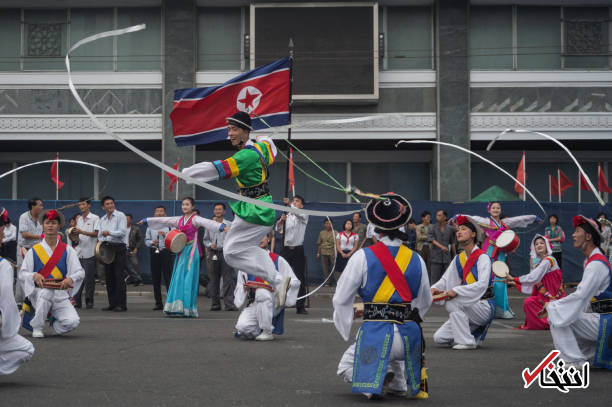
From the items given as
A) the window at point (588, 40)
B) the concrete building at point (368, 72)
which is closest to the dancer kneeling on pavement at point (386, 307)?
the concrete building at point (368, 72)

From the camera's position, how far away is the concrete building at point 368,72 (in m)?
23.8

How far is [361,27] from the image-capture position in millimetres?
23516

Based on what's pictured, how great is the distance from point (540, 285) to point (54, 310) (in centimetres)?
673

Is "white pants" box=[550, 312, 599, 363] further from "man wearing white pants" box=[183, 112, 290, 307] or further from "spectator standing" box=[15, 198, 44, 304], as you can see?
"spectator standing" box=[15, 198, 44, 304]

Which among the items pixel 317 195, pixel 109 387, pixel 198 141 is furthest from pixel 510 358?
pixel 317 195

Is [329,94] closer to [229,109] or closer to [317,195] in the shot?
[317,195]

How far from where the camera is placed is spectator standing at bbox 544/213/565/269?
1868cm

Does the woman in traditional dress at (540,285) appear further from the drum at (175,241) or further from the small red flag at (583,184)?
the small red flag at (583,184)

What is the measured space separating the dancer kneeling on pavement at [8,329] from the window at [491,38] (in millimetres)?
19252

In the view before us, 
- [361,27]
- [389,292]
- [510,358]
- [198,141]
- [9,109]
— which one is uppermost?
[361,27]

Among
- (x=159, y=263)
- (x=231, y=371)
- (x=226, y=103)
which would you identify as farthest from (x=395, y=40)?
(x=231, y=371)

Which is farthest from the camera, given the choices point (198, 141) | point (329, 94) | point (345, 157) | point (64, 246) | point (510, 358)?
point (345, 157)

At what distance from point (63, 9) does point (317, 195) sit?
9169mm

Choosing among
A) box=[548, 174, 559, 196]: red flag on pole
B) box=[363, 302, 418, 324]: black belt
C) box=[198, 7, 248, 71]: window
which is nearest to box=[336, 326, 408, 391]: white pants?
box=[363, 302, 418, 324]: black belt
